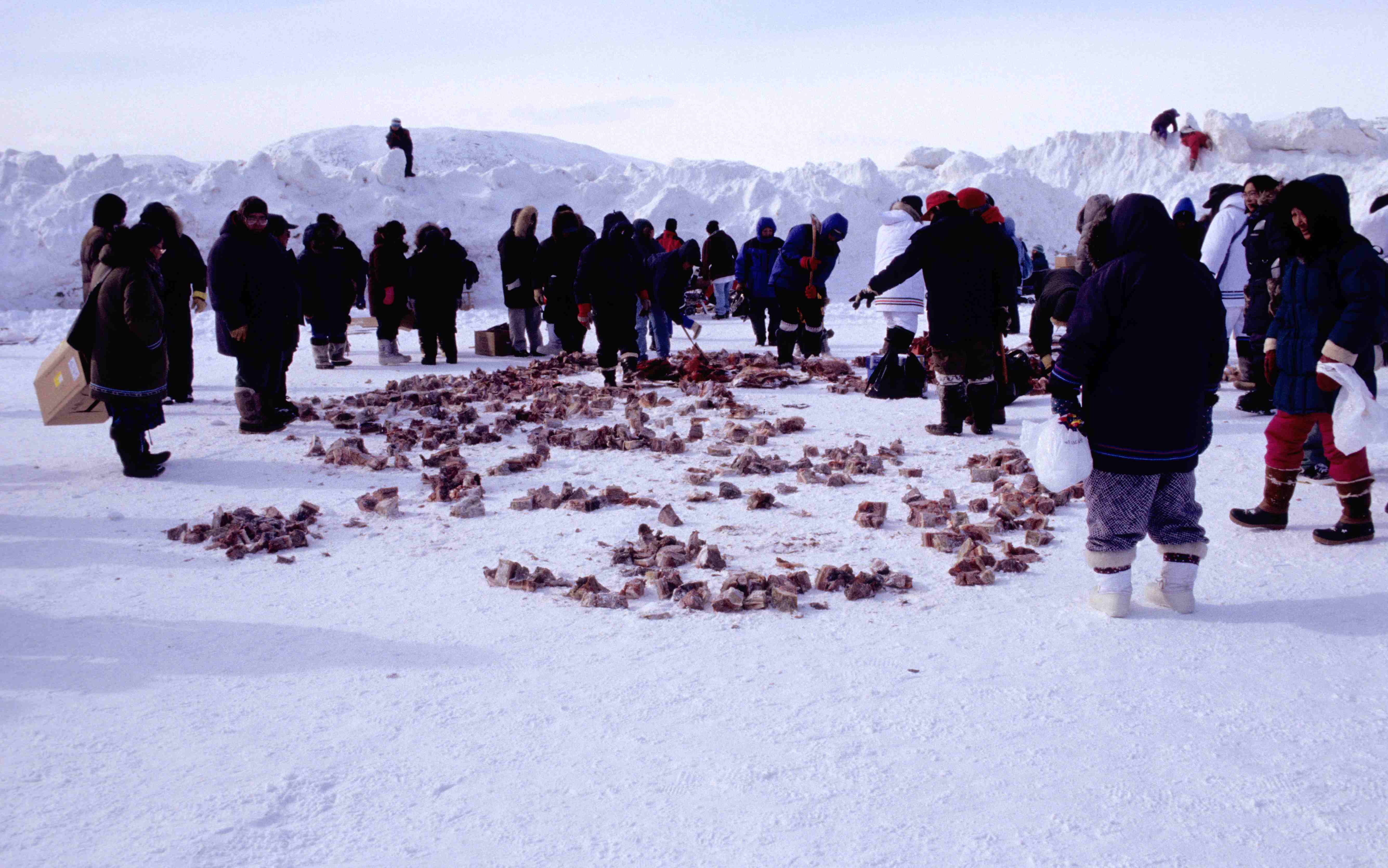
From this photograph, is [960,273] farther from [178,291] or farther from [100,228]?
[100,228]

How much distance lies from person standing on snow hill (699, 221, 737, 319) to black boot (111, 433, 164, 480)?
12.2 meters

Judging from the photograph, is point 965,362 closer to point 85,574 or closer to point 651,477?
point 651,477

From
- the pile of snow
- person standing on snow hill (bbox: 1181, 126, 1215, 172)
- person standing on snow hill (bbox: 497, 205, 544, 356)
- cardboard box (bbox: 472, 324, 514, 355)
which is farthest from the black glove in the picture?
person standing on snow hill (bbox: 1181, 126, 1215, 172)

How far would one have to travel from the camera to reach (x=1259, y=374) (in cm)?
945

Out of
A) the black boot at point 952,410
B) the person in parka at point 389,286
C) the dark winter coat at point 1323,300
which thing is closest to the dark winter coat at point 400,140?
the person in parka at point 389,286

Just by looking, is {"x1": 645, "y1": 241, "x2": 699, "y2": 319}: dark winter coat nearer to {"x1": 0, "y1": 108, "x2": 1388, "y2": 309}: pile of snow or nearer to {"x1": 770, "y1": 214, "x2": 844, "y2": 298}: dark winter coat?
{"x1": 770, "y1": 214, "x2": 844, "y2": 298}: dark winter coat

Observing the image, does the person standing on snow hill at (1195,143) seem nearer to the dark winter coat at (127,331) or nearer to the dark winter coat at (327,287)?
the dark winter coat at (327,287)

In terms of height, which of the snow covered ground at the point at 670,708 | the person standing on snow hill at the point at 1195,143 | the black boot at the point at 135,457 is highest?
the person standing on snow hill at the point at 1195,143

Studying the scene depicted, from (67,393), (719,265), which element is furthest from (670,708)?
(719,265)

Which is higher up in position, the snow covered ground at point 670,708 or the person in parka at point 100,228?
the person in parka at point 100,228

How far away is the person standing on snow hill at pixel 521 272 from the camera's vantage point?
13.7 meters

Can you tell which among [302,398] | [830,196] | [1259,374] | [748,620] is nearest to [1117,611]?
[748,620]

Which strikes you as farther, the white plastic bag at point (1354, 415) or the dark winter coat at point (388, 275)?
the dark winter coat at point (388, 275)

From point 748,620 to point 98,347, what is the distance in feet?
17.3
